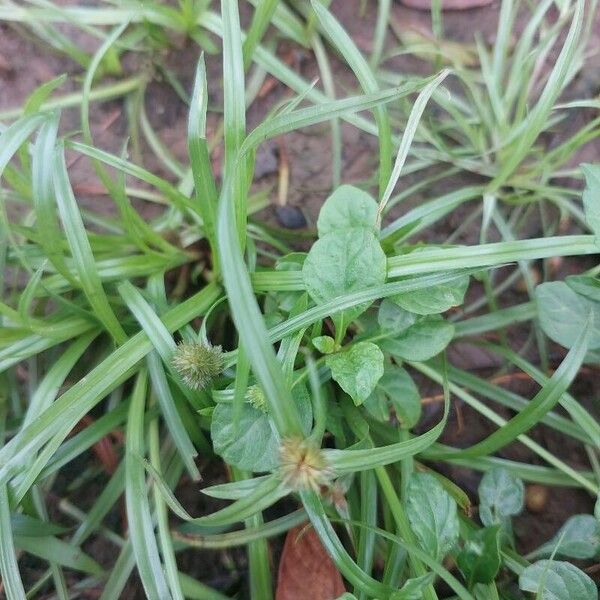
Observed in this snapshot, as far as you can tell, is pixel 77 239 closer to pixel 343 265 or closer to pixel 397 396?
pixel 343 265

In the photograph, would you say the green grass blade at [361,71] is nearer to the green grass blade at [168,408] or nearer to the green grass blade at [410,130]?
the green grass blade at [410,130]

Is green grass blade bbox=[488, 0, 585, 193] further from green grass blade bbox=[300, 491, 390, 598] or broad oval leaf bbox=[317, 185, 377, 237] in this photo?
green grass blade bbox=[300, 491, 390, 598]

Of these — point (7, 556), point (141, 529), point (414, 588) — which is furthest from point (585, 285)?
point (7, 556)

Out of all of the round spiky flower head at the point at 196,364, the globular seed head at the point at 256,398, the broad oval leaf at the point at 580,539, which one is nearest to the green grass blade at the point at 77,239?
the round spiky flower head at the point at 196,364

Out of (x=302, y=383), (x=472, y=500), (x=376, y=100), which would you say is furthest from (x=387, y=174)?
(x=472, y=500)

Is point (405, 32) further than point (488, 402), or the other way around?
point (405, 32)

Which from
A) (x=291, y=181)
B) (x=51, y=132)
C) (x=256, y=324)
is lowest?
(x=291, y=181)

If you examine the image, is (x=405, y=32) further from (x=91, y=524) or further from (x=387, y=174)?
(x=91, y=524)
